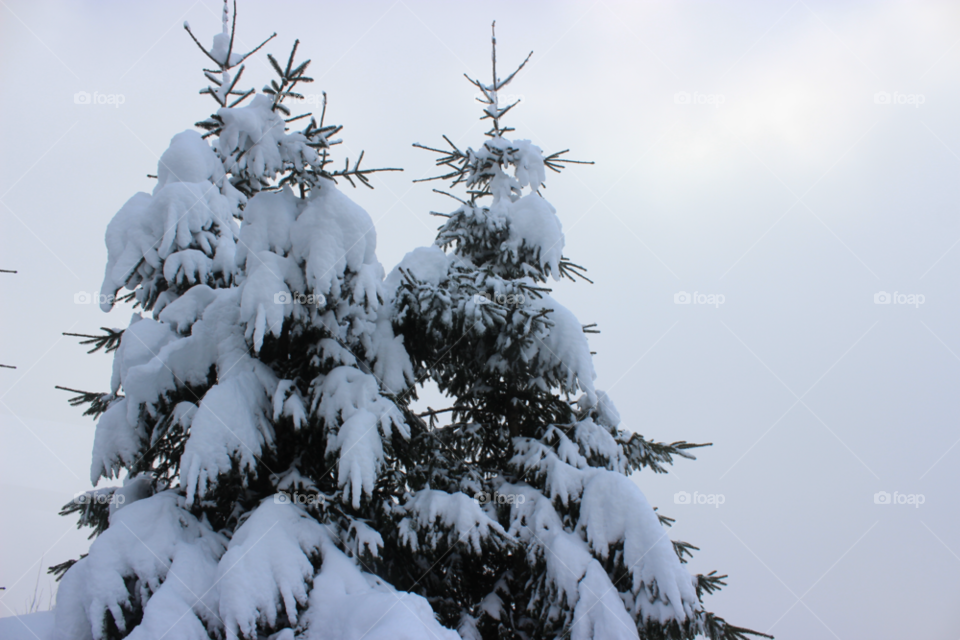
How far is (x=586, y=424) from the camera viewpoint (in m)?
6.17

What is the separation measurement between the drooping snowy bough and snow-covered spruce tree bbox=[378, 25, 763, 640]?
27 millimetres

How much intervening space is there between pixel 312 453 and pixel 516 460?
220 centimetres

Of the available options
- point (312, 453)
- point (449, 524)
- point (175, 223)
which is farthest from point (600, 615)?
point (175, 223)

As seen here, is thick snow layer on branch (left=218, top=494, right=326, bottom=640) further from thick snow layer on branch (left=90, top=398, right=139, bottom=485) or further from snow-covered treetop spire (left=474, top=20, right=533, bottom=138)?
snow-covered treetop spire (left=474, top=20, right=533, bottom=138)

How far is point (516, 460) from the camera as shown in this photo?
19.6ft

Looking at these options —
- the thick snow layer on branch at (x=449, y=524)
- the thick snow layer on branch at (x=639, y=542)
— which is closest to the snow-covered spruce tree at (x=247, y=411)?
the thick snow layer on branch at (x=449, y=524)

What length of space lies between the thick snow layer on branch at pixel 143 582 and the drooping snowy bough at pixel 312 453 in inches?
0.5

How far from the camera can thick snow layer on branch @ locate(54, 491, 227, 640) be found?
11.5 ft

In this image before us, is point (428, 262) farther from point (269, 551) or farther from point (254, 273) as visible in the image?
point (269, 551)

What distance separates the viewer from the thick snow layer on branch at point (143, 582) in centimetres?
352

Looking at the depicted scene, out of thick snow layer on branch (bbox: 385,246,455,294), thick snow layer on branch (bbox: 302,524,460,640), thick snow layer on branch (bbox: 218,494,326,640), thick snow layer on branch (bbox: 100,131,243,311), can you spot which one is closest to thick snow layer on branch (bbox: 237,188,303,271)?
thick snow layer on branch (bbox: 100,131,243,311)

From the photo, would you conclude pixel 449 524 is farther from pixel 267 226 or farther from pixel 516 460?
pixel 267 226

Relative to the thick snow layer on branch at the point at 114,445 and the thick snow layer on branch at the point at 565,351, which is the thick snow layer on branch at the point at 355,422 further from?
the thick snow layer on branch at the point at 565,351

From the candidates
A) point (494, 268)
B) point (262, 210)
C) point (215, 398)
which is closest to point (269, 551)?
point (215, 398)
